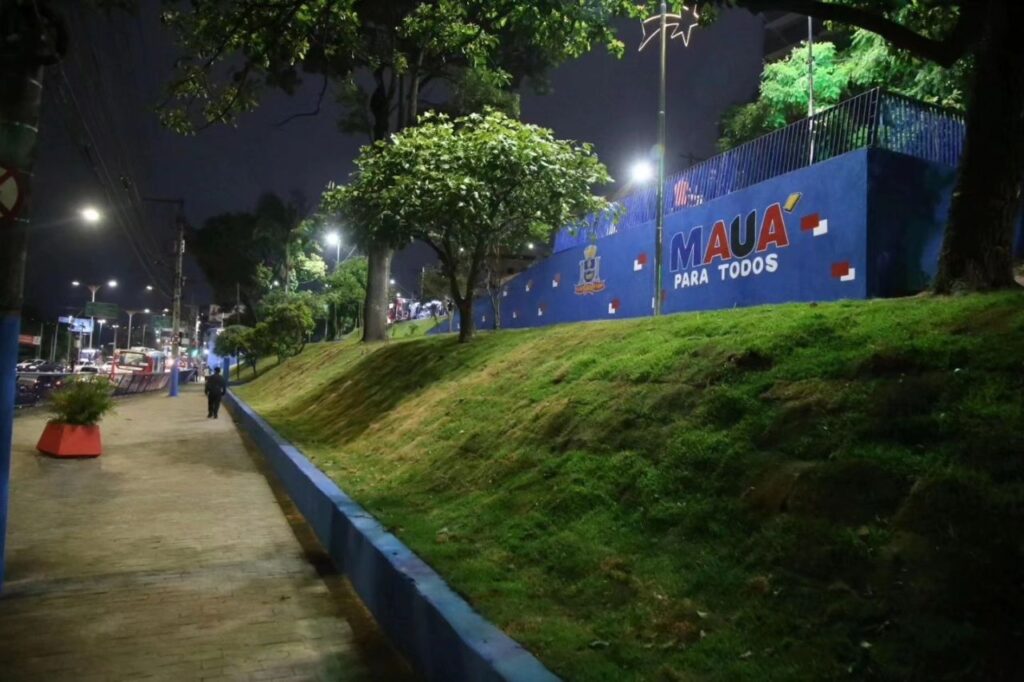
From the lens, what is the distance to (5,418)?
515 centimetres

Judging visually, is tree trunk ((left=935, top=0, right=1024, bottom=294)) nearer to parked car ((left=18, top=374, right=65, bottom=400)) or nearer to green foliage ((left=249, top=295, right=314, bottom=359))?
parked car ((left=18, top=374, right=65, bottom=400))

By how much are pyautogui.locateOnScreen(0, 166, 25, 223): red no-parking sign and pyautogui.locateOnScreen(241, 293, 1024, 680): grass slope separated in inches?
141

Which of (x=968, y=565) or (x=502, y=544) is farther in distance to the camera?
(x=502, y=544)

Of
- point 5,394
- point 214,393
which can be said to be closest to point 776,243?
point 5,394

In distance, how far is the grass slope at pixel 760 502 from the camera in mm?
2910

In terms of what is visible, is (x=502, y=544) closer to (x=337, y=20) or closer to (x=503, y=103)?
(x=337, y=20)

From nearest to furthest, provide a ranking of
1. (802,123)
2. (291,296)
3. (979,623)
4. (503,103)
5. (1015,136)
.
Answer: (979,623) → (1015,136) → (802,123) → (503,103) → (291,296)

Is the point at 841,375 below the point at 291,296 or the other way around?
below

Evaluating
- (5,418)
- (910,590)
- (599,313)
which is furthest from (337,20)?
(599,313)

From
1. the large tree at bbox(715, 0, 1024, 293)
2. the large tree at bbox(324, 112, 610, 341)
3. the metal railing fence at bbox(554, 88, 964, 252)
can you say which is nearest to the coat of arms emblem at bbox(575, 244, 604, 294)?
the metal railing fence at bbox(554, 88, 964, 252)

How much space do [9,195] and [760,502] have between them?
532 cm

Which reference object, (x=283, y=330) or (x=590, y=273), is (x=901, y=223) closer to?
(x=590, y=273)

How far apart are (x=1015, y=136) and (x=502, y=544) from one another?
18.4 feet

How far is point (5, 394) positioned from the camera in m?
5.13
